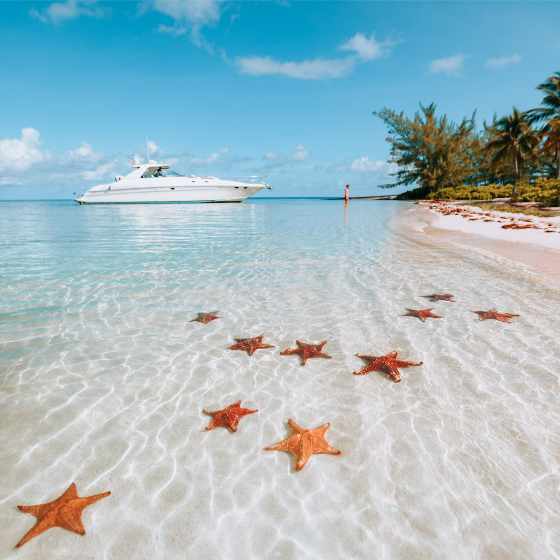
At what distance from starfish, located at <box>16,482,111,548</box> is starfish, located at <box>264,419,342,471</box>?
51.7 inches

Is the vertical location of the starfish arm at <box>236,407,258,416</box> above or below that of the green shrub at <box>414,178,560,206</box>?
below

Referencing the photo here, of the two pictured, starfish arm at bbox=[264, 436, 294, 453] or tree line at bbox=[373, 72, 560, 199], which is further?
tree line at bbox=[373, 72, 560, 199]

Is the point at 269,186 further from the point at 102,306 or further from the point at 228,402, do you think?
the point at 228,402

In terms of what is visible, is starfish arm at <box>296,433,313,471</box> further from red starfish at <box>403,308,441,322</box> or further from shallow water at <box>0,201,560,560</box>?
red starfish at <box>403,308,441,322</box>

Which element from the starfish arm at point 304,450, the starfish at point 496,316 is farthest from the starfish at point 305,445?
the starfish at point 496,316

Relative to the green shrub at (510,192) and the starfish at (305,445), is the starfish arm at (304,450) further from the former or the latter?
the green shrub at (510,192)

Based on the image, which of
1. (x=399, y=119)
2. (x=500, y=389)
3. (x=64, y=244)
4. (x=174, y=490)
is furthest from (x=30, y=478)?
(x=399, y=119)

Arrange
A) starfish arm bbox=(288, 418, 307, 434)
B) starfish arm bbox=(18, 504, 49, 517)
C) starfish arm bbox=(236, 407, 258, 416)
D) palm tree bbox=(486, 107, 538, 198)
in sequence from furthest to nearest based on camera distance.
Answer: palm tree bbox=(486, 107, 538, 198)
starfish arm bbox=(236, 407, 258, 416)
starfish arm bbox=(288, 418, 307, 434)
starfish arm bbox=(18, 504, 49, 517)

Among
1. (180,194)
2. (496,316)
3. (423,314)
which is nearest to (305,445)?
(423,314)

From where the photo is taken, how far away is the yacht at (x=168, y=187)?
46.5 meters

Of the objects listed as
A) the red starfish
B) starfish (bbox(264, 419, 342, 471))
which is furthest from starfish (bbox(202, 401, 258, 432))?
the red starfish

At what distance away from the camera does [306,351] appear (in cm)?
433

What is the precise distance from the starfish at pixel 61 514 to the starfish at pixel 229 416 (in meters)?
1.07

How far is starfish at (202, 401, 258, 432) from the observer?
3125 millimetres
